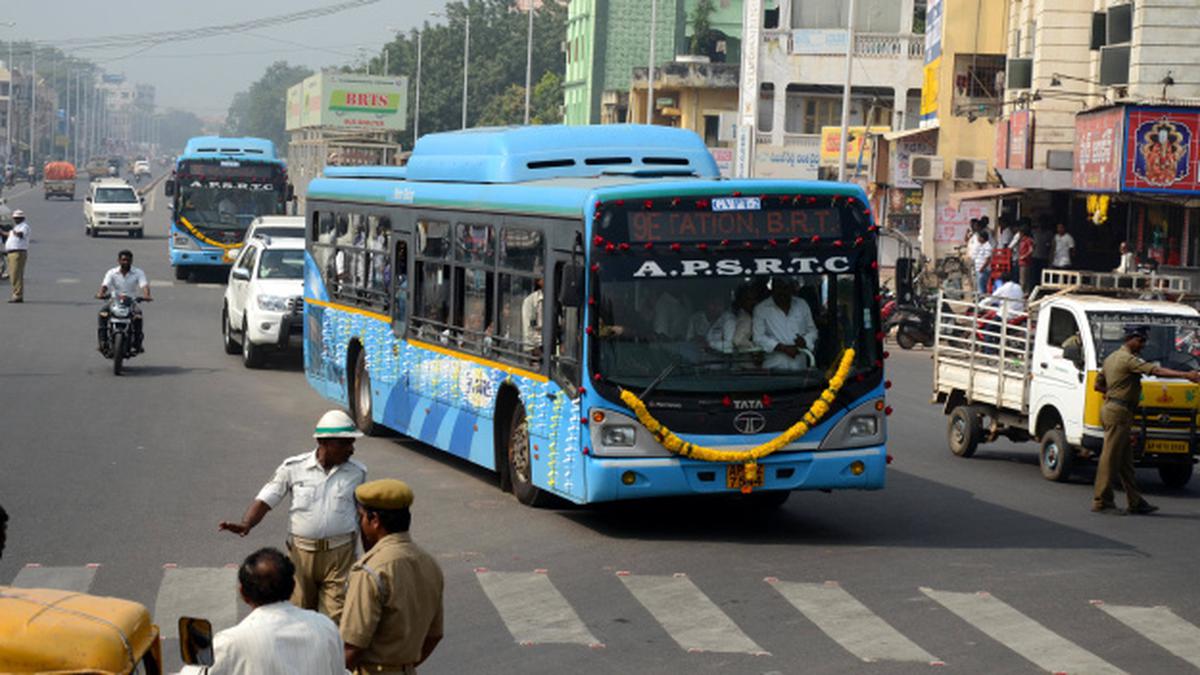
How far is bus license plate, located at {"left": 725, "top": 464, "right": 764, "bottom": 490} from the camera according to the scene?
14.6 meters

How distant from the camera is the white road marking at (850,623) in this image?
1105 cm

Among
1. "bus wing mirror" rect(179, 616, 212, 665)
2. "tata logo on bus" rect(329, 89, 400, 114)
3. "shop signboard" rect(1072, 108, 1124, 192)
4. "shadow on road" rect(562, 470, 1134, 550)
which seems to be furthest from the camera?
"tata logo on bus" rect(329, 89, 400, 114)

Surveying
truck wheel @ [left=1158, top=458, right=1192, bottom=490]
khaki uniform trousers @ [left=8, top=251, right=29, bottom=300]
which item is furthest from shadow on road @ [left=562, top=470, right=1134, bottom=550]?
khaki uniform trousers @ [left=8, top=251, right=29, bottom=300]

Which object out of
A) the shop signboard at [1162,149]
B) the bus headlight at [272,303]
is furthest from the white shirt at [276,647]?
the shop signboard at [1162,149]

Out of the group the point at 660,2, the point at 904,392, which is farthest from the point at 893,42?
the point at 904,392

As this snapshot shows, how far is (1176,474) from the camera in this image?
18922mm

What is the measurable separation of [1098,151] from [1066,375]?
14900 millimetres

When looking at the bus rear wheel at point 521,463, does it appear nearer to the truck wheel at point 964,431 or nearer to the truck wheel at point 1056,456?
the truck wheel at point 1056,456

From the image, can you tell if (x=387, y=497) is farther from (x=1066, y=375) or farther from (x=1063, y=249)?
(x=1063, y=249)

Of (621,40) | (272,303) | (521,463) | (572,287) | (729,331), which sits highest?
(621,40)

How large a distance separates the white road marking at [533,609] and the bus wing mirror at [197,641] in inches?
194

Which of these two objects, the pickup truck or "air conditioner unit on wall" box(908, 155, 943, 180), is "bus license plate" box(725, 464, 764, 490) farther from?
"air conditioner unit on wall" box(908, 155, 943, 180)

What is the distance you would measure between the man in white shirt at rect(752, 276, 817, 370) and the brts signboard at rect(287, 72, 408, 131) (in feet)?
313

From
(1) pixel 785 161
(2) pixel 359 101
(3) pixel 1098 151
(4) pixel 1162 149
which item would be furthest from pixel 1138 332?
(2) pixel 359 101
